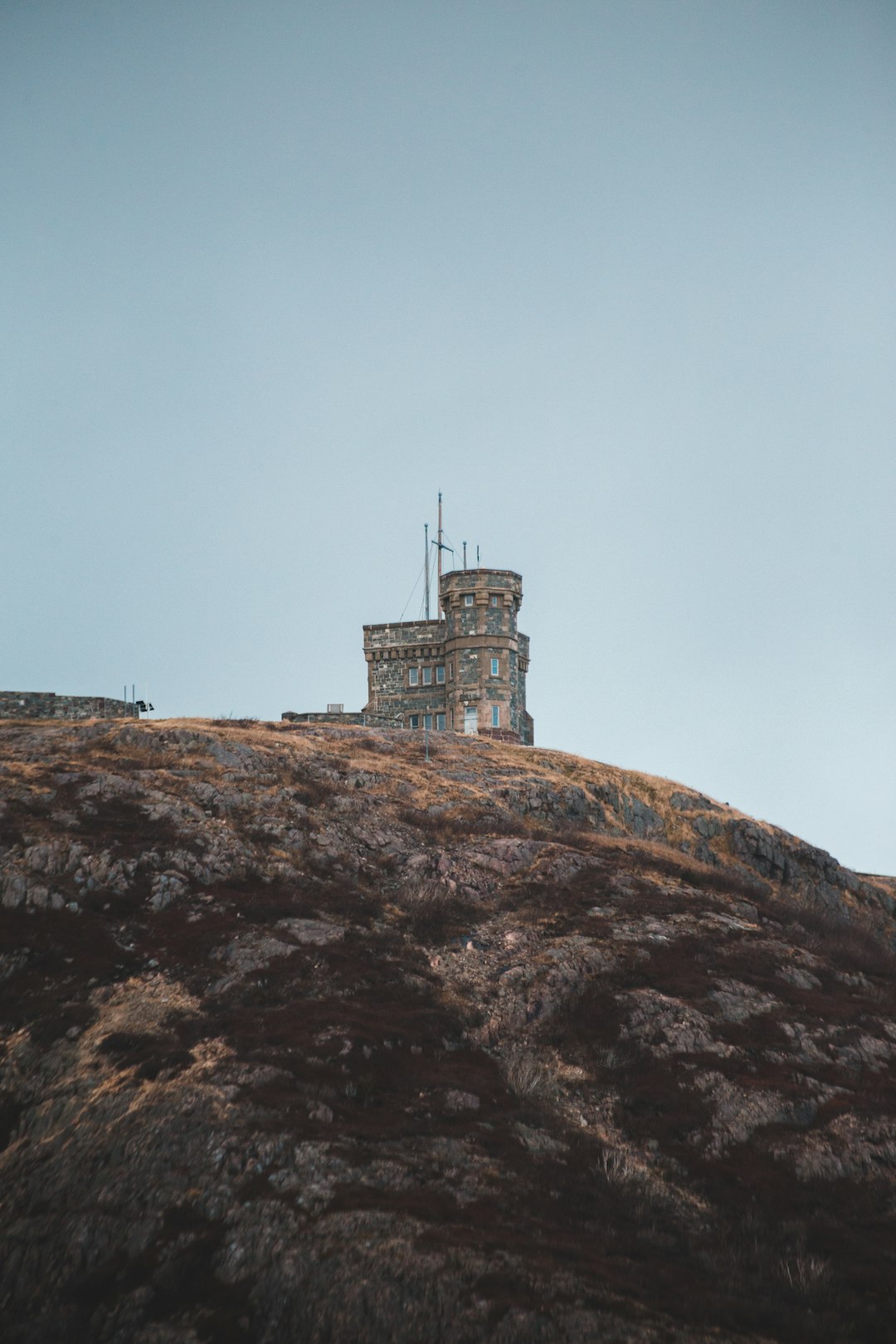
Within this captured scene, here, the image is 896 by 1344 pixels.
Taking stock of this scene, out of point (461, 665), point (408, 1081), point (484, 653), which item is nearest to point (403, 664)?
point (461, 665)

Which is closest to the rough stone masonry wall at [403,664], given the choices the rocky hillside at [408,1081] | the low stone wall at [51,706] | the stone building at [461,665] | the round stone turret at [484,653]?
the stone building at [461,665]

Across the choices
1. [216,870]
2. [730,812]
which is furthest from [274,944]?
[730,812]

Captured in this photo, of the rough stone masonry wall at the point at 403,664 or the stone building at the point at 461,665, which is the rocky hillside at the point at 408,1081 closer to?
the stone building at the point at 461,665

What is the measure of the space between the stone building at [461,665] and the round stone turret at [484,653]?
0.06 meters

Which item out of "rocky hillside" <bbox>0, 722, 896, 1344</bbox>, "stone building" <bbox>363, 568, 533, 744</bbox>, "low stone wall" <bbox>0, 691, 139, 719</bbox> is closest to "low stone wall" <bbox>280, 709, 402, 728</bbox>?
"stone building" <bbox>363, 568, 533, 744</bbox>

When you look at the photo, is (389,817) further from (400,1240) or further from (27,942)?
(400,1240)

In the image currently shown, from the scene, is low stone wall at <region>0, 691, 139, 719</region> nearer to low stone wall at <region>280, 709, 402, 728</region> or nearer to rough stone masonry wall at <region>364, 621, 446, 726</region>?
low stone wall at <region>280, 709, 402, 728</region>

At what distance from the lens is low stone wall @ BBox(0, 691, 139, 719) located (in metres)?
57.7

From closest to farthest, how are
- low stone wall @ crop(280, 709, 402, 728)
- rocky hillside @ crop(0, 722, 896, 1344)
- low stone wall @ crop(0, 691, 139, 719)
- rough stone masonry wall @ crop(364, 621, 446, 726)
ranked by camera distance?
rocky hillside @ crop(0, 722, 896, 1344) → low stone wall @ crop(0, 691, 139, 719) → low stone wall @ crop(280, 709, 402, 728) → rough stone masonry wall @ crop(364, 621, 446, 726)

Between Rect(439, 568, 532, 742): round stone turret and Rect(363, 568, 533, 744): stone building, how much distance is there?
64 millimetres

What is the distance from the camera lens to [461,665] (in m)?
71.1

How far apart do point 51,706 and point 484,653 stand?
30769 mm

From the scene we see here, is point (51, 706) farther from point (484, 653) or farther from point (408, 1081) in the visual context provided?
point (408, 1081)

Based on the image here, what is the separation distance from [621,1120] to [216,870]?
17.0 m
